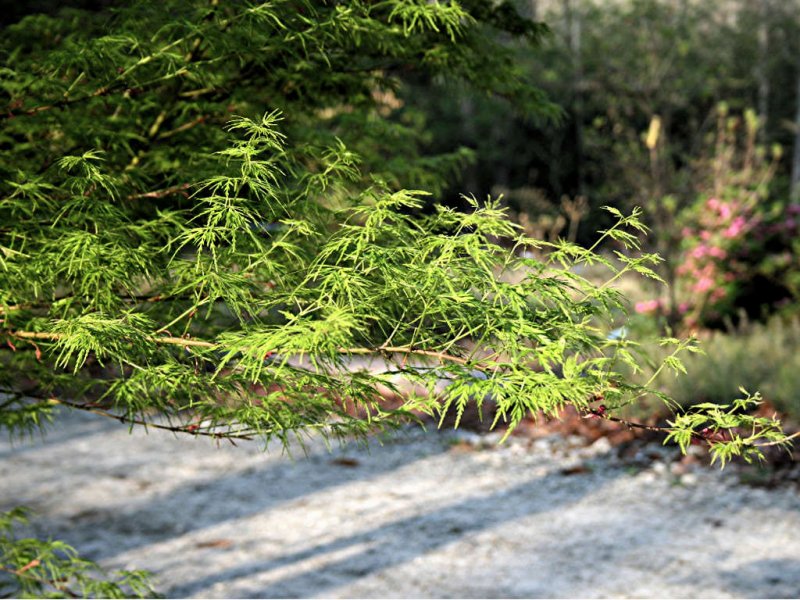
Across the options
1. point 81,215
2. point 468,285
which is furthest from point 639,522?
point 81,215

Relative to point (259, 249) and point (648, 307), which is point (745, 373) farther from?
point (259, 249)

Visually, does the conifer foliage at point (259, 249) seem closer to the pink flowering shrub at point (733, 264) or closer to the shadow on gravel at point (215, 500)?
the shadow on gravel at point (215, 500)

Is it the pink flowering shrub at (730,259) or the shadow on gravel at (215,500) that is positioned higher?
the pink flowering shrub at (730,259)

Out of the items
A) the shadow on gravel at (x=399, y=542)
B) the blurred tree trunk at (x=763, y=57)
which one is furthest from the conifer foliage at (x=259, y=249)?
the blurred tree trunk at (x=763, y=57)

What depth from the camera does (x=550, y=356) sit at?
1.96m

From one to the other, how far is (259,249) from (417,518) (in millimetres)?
3435

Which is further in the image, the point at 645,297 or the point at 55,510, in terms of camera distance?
the point at 645,297

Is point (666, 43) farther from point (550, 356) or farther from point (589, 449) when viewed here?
point (550, 356)

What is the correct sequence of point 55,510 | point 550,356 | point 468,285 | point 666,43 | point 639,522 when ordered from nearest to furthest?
point 550,356, point 468,285, point 639,522, point 55,510, point 666,43

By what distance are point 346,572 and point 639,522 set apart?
1.87 metres

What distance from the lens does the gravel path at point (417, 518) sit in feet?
14.9

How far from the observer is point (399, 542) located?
16.5 feet

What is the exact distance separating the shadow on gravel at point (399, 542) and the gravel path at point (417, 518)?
13 millimetres

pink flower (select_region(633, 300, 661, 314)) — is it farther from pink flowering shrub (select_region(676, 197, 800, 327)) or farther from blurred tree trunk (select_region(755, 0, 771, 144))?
blurred tree trunk (select_region(755, 0, 771, 144))
